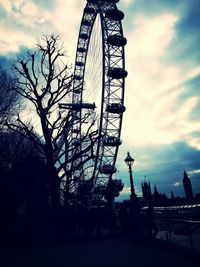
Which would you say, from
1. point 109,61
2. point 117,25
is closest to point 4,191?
point 109,61

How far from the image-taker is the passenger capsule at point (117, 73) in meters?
23.2

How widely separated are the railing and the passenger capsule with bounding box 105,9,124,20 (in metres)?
20.7

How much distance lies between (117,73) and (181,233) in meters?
18.5

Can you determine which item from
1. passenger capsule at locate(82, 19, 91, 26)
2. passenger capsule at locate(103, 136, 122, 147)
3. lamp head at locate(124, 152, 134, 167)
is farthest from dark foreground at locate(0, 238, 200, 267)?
passenger capsule at locate(82, 19, 91, 26)

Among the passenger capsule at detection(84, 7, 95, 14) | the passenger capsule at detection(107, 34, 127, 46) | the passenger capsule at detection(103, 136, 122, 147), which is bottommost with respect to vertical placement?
the passenger capsule at detection(103, 136, 122, 147)

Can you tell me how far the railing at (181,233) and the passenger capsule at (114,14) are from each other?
20.7 m

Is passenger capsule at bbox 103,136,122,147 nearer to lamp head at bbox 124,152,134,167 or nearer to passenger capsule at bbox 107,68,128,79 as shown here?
passenger capsule at bbox 107,68,128,79

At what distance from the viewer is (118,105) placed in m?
24.2

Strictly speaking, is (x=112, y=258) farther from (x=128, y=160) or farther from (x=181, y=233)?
(x=128, y=160)

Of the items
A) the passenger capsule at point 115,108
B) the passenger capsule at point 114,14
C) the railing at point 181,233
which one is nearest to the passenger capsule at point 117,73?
the passenger capsule at point 115,108

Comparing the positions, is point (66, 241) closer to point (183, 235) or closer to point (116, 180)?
point (183, 235)

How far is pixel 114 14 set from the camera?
76.7 ft

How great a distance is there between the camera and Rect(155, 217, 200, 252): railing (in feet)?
21.0

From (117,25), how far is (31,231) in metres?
21.0
